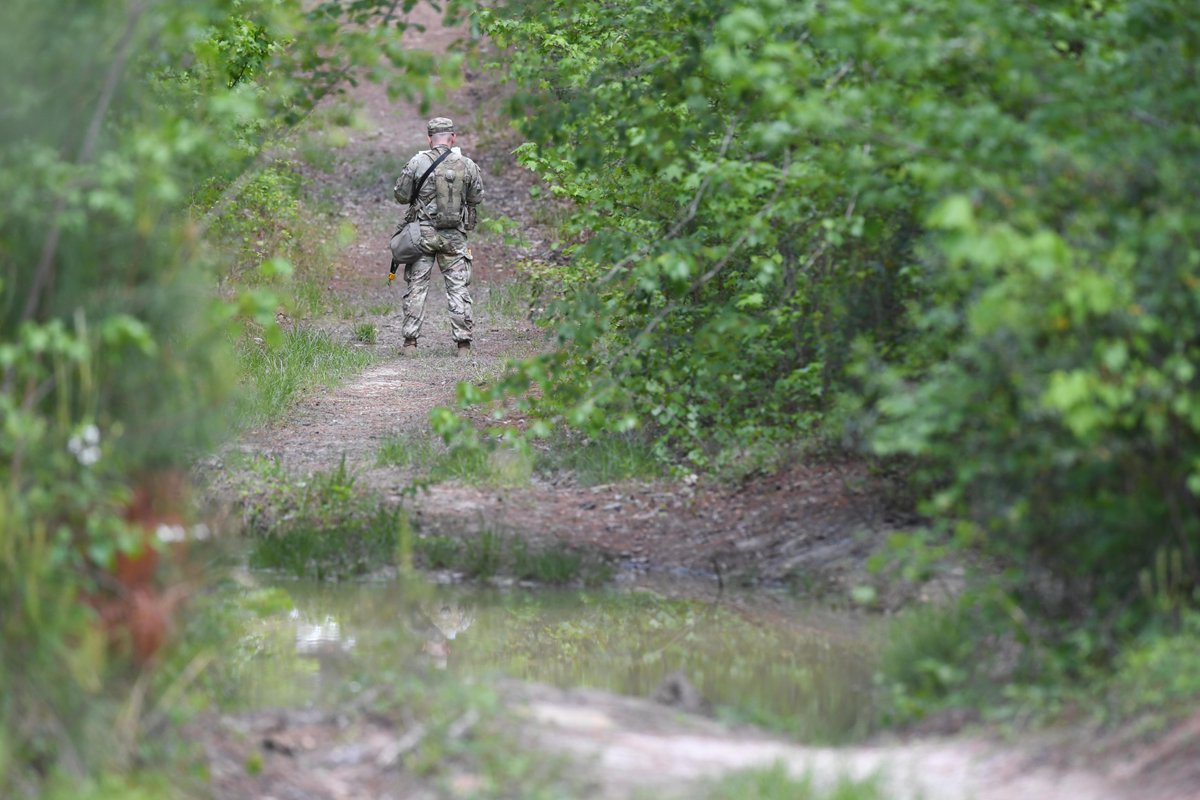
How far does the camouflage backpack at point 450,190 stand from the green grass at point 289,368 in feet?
5.77

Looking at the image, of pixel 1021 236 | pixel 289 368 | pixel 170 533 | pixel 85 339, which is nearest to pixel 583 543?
pixel 170 533

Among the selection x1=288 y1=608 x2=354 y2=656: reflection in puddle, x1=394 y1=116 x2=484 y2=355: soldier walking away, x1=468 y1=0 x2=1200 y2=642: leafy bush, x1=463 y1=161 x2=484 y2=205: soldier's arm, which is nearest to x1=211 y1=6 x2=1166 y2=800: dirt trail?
x1=394 y1=116 x2=484 y2=355: soldier walking away

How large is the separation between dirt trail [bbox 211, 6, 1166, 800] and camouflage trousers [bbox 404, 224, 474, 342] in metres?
0.52

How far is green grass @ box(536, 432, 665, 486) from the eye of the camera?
38.0ft

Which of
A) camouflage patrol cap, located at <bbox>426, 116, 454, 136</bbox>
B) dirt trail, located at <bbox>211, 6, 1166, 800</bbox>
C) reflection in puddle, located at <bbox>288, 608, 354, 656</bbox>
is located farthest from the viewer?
camouflage patrol cap, located at <bbox>426, 116, 454, 136</bbox>

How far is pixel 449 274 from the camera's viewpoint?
17094 millimetres

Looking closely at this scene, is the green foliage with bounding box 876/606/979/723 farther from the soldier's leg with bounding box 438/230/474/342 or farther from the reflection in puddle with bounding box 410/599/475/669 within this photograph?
the soldier's leg with bounding box 438/230/474/342

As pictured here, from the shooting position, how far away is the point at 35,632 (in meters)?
4.79

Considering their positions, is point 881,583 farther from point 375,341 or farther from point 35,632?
point 375,341

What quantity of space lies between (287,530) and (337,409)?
405cm

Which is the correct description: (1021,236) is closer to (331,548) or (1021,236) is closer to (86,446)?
(86,446)

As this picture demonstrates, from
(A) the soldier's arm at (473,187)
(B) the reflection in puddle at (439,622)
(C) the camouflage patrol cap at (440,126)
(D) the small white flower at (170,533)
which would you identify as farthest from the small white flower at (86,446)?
(A) the soldier's arm at (473,187)

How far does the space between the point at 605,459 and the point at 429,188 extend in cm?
600

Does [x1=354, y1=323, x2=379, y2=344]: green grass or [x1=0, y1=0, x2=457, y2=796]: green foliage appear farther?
[x1=354, y1=323, x2=379, y2=344]: green grass
